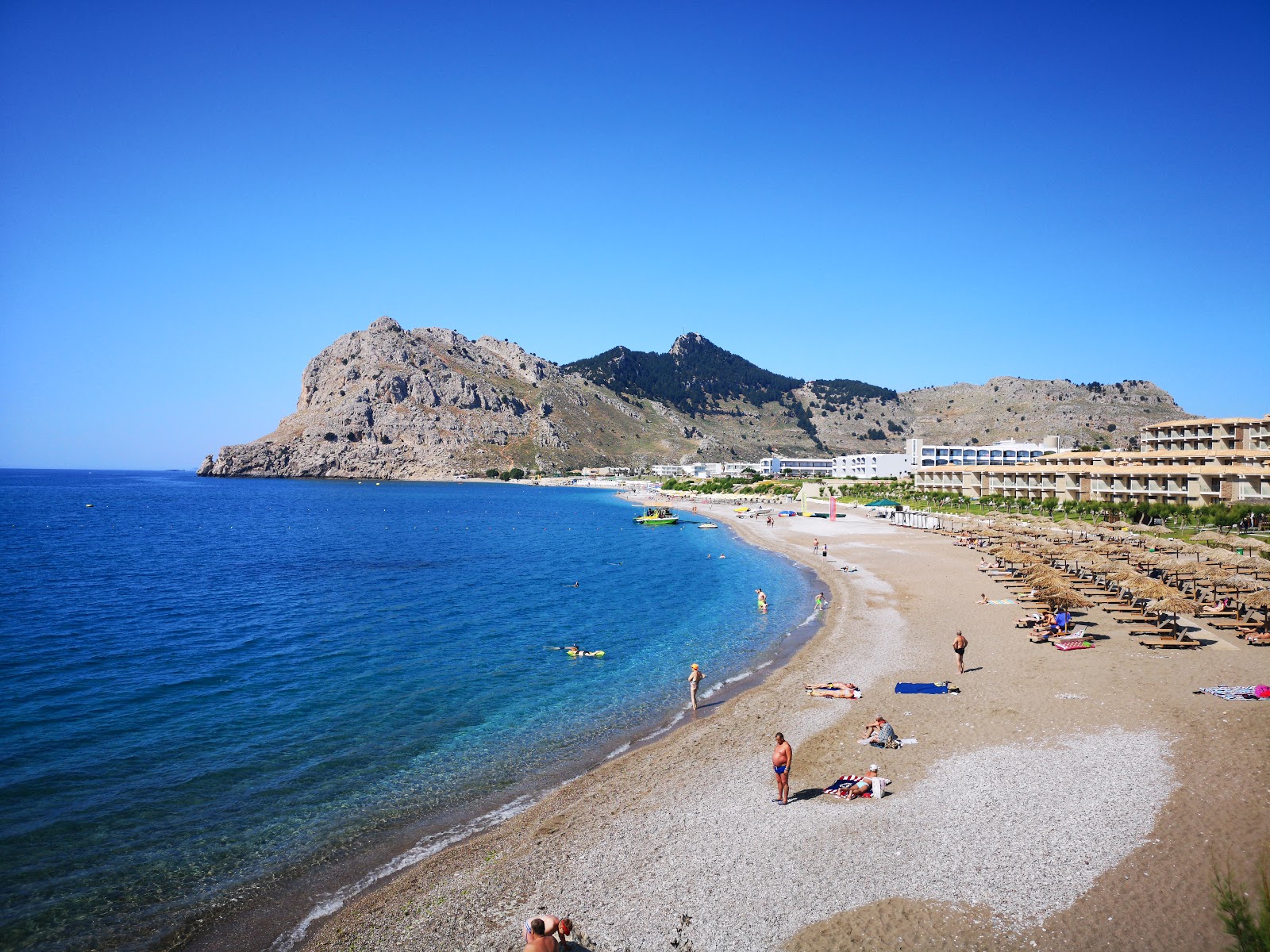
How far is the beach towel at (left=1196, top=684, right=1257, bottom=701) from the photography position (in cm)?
1889

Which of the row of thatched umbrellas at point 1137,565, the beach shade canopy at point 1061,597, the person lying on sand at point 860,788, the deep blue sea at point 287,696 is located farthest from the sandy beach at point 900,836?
the beach shade canopy at point 1061,597

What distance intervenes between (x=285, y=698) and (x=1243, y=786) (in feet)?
82.8

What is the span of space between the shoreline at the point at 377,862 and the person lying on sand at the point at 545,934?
157 inches

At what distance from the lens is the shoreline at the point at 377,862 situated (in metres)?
11.5

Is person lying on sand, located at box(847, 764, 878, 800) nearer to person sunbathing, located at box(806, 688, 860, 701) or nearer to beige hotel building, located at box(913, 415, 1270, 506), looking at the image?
person sunbathing, located at box(806, 688, 860, 701)

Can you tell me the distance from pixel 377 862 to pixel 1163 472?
73.0 m

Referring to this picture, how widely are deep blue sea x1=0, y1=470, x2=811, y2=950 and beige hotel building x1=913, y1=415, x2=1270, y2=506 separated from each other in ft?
122

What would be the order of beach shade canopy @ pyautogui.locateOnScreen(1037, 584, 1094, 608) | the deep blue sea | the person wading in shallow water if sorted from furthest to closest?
beach shade canopy @ pyautogui.locateOnScreen(1037, 584, 1094, 608) < the person wading in shallow water < the deep blue sea

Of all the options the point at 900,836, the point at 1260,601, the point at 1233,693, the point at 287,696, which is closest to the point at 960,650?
the point at 1233,693

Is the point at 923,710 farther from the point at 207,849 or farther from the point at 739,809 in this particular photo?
the point at 207,849

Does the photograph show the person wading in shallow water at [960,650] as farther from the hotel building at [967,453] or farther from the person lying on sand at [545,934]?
the hotel building at [967,453]

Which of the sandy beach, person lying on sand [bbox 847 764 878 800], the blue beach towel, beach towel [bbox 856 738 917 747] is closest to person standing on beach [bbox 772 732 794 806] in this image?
the sandy beach

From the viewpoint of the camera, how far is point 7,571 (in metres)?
49.7

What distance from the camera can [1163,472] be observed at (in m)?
63.8
